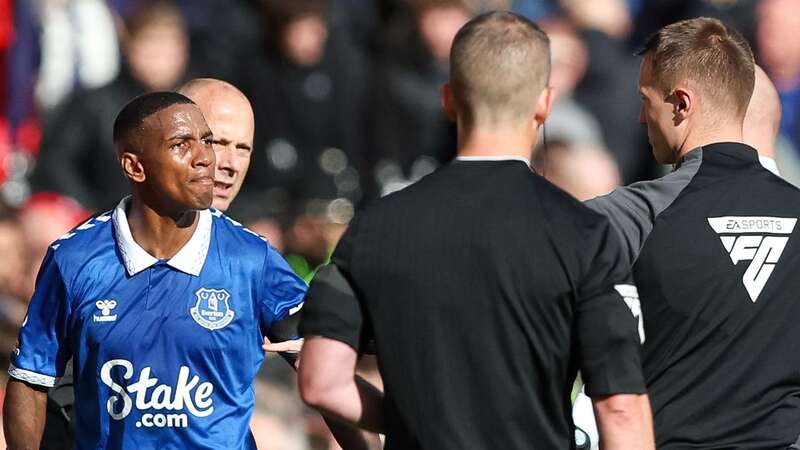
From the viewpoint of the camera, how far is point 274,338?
5113 millimetres

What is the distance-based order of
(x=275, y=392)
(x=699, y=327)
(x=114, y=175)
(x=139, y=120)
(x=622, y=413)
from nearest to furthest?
(x=622, y=413)
(x=699, y=327)
(x=139, y=120)
(x=275, y=392)
(x=114, y=175)

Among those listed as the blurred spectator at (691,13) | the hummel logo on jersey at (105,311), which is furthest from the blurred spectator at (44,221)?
the hummel logo on jersey at (105,311)

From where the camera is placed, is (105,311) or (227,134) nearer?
(105,311)

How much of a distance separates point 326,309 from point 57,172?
6271 millimetres

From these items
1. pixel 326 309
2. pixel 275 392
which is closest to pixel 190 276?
pixel 326 309

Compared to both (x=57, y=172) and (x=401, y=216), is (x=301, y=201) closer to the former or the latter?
(x=57, y=172)

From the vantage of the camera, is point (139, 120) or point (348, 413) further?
point (139, 120)

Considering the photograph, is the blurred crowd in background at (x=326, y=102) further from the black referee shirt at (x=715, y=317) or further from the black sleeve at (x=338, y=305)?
the black sleeve at (x=338, y=305)

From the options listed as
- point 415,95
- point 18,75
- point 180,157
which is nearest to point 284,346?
point 180,157

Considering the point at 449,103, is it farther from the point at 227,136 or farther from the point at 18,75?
the point at 18,75

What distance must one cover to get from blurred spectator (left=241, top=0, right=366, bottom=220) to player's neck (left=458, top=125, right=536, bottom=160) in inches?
230

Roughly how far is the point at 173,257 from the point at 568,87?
5.40m

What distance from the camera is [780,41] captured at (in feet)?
31.3

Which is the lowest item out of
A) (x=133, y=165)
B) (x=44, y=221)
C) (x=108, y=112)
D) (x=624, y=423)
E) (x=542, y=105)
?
(x=44, y=221)
